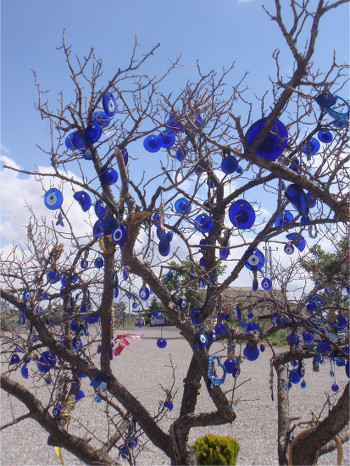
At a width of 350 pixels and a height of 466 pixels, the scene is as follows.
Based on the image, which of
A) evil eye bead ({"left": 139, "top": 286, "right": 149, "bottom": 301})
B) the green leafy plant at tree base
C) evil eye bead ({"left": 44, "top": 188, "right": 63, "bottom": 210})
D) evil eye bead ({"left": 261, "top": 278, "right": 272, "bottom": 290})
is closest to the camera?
evil eye bead ({"left": 44, "top": 188, "right": 63, "bottom": 210})

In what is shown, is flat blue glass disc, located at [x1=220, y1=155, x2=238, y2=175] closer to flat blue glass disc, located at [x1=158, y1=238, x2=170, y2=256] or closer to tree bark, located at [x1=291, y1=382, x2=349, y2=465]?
flat blue glass disc, located at [x1=158, y1=238, x2=170, y2=256]

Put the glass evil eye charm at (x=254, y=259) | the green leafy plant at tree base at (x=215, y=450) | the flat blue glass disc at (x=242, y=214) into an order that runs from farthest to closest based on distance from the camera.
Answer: the green leafy plant at tree base at (x=215, y=450)
the glass evil eye charm at (x=254, y=259)
the flat blue glass disc at (x=242, y=214)

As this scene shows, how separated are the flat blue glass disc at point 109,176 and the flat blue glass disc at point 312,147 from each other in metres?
1.43

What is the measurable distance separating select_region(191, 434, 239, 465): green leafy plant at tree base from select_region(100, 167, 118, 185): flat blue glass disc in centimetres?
331

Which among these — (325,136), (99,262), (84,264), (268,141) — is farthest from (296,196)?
(84,264)

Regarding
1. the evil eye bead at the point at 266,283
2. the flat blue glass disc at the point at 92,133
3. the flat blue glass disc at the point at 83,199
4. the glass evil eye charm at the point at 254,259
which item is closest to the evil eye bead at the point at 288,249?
the evil eye bead at the point at 266,283

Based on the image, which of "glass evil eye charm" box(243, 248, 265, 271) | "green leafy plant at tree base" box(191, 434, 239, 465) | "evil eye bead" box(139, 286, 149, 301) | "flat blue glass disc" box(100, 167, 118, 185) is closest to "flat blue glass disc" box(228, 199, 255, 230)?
"glass evil eye charm" box(243, 248, 265, 271)

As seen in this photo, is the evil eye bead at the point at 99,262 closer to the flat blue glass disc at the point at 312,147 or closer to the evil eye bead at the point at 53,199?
the evil eye bead at the point at 53,199

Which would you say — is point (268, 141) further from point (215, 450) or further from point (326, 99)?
point (215, 450)

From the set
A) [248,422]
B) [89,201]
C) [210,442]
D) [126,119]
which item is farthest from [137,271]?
[248,422]

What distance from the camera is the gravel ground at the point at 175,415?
20.2ft

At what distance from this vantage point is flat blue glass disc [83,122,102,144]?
A: 2.84 m

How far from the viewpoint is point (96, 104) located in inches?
120

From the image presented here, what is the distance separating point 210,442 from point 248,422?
3580 mm
